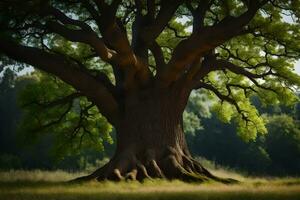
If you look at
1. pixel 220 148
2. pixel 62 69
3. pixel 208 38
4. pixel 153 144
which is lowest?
pixel 153 144

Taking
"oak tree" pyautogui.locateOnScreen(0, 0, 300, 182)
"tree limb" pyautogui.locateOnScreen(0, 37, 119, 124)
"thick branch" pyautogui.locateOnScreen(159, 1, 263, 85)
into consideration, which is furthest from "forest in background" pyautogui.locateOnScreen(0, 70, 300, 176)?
"thick branch" pyautogui.locateOnScreen(159, 1, 263, 85)

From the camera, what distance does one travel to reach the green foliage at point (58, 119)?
69.7ft

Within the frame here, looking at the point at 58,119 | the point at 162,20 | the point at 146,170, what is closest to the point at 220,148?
the point at 58,119

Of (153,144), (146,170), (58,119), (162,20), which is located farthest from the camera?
(58,119)

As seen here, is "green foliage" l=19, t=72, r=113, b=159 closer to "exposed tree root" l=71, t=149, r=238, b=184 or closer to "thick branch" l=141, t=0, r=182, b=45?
"exposed tree root" l=71, t=149, r=238, b=184

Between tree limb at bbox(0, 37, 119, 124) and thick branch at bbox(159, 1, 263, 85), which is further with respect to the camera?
tree limb at bbox(0, 37, 119, 124)

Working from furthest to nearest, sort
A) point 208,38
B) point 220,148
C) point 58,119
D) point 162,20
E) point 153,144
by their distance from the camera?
1. point 220,148
2. point 58,119
3. point 153,144
4. point 162,20
5. point 208,38

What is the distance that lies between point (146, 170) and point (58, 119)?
9415 millimetres

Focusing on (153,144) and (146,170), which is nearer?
(146,170)

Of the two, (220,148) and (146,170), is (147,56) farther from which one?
(220,148)

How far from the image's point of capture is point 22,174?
19172 mm

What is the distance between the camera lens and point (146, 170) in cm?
1577

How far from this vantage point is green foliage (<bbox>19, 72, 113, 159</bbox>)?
21234 millimetres

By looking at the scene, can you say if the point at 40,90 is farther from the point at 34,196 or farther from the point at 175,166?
the point at 34,196
